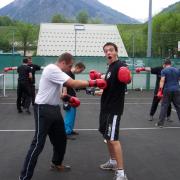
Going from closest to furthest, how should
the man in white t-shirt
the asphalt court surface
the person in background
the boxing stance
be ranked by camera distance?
1. the man in white t-shirt
2. the boxing stance
3. the asphalt court surface
4. the person in background

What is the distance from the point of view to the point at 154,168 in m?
6.93

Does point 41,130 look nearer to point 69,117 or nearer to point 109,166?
point 109,166

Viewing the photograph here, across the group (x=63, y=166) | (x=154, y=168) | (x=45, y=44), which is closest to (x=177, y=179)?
(x=154, y=168)

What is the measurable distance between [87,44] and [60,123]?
5367 centimetres

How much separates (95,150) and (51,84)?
255 cm

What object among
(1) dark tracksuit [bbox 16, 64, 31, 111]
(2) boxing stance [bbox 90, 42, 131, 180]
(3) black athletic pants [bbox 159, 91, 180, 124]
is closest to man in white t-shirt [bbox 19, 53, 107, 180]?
(2) boxing stance [bbox 90, 42, 131, 180]

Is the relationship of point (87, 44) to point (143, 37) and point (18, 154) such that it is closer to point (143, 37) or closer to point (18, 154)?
point (143, 37)

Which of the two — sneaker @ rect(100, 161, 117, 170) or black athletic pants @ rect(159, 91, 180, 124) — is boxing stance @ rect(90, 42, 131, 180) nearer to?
sneaker @ rect(100, 161, 117, 170)

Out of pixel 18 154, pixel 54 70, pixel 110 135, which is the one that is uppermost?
pixel 54 70

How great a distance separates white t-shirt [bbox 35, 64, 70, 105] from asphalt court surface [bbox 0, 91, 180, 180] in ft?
3.79

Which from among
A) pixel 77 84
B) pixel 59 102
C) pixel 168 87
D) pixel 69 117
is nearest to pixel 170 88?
pixel 168 87

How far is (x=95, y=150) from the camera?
8180 mm

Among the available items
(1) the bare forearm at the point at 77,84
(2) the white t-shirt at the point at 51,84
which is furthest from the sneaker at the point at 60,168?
(1) the bare forearm at the point at 77,84

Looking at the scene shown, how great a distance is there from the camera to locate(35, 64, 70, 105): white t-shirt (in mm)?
5859
